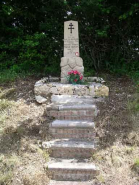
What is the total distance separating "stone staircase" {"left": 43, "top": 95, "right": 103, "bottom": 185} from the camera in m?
3.17

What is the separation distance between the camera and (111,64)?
7.42 meters

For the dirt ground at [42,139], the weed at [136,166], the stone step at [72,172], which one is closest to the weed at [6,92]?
the dirt ground at [42,139]

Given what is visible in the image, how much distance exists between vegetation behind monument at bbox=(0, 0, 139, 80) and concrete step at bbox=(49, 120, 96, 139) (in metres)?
3.16

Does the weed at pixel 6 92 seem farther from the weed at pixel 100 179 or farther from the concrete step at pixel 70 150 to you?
the weed at pixel 100 179

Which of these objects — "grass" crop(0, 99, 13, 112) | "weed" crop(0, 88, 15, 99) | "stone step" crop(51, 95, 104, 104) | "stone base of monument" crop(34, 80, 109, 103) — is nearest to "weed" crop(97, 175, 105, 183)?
"stone step" crop(51, 95, 104, 104)

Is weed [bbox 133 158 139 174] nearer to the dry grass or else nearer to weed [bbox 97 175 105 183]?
weed [bbox 97 175 105 183]

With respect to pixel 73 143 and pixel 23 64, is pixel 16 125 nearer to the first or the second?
pixel 73 143

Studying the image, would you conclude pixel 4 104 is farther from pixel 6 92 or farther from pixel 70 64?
pixel 70 64

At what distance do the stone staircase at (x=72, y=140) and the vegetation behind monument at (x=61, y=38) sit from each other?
8.42 feet

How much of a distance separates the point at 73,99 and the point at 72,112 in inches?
22.4

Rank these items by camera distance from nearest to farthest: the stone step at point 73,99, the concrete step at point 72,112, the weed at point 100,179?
the weed at point 100,179 < the concrete step at point 72,112 < the stone step at point 73,99

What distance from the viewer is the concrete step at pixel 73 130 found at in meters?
3.82

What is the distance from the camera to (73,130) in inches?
151

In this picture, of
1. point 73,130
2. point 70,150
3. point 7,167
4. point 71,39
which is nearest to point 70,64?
point 71,39
